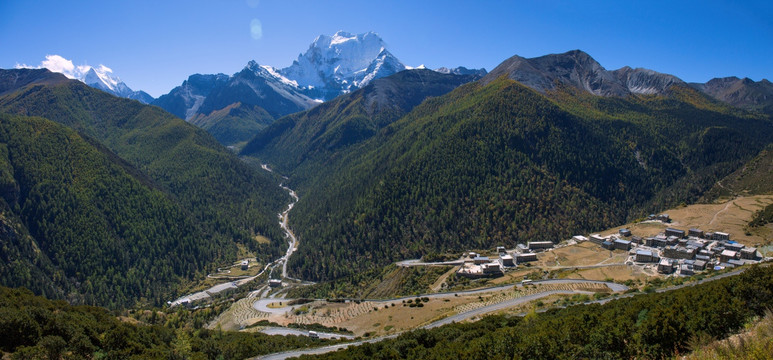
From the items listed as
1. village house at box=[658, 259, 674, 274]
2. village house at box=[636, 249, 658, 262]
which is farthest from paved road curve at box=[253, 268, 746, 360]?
village house at box=[636, 249, 658, 262]

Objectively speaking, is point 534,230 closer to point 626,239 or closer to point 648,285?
point 626,239

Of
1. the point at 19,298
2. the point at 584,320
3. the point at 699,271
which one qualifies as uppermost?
the point at 19,298

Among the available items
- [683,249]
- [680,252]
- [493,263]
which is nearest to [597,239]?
[683,249]

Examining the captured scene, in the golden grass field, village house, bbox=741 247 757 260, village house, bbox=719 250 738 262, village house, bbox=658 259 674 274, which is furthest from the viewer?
village house, bbox=719 250 738 262

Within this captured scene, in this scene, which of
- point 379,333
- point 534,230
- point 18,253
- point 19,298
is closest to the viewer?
point 19,298

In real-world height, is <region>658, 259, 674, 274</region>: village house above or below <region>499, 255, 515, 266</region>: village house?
below

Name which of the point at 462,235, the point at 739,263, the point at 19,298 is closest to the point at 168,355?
the point at 19,298

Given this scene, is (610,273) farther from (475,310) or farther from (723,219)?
(723,219)

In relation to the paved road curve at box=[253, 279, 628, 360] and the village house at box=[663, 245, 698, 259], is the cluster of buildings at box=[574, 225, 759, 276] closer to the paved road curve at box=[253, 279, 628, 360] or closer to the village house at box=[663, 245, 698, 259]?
the village house at box=[663, 245, 698, 259]
